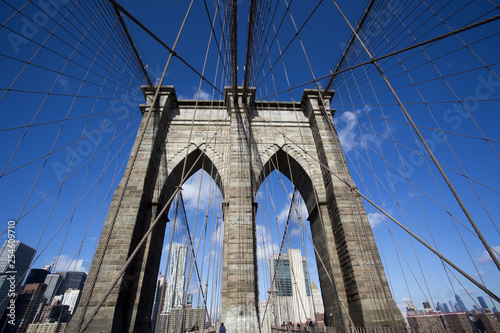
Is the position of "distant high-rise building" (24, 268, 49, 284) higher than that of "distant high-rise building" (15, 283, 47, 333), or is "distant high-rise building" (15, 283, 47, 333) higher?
"distant high-rise building" (24, 268, 49, 284)

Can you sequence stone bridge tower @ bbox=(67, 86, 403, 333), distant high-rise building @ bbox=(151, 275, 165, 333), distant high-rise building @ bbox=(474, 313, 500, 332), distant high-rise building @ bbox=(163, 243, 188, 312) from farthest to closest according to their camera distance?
distant high-rise building @ bbox=(474, 313, 500, 332)
distant high-rise building @ bbox=(163, 243, 188, 312)
stone bridge tower @ bbox=(67, 86, 403, 333)
distant high-rise building @ bbox=(151, 275, 165, 333)

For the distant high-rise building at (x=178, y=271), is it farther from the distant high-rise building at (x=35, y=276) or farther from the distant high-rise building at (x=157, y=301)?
the distant high-rise building at (x=35, y=276)

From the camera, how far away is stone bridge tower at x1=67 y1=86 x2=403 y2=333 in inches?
286

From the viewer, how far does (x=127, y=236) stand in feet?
26.5

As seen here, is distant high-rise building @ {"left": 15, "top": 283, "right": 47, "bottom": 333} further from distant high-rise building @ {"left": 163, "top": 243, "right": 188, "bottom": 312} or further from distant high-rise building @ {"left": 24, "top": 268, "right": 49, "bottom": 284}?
distant high-rise building @ {"left": 163, "top": 243, "right": 188, "bottom": 312}

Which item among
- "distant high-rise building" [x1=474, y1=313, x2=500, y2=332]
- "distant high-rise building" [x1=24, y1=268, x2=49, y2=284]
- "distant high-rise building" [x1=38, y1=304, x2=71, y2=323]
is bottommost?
"distant high-rise building" [x1=474, y1=313, x2=500, y2=332]

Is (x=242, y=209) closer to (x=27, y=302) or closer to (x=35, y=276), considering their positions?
(x=27, y=302)

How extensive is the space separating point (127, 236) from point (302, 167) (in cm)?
762

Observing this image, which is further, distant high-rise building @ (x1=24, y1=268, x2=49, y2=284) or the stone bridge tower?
distant high-rise building @ (x1=24, y1=268, x2=49, y2=284)

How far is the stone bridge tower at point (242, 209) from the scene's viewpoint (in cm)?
726

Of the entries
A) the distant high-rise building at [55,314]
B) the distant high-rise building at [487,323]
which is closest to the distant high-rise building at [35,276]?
the distant high-rise building at [55,314]

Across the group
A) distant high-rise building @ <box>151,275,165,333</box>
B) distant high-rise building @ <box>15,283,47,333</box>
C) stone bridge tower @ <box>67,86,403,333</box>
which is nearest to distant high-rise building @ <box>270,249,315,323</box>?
stone bridge tower @ <box>67,86,403,333</box>

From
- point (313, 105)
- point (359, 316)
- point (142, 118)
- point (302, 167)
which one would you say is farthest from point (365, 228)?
point (142, 118)

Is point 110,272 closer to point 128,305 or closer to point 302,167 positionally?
point 128,305
